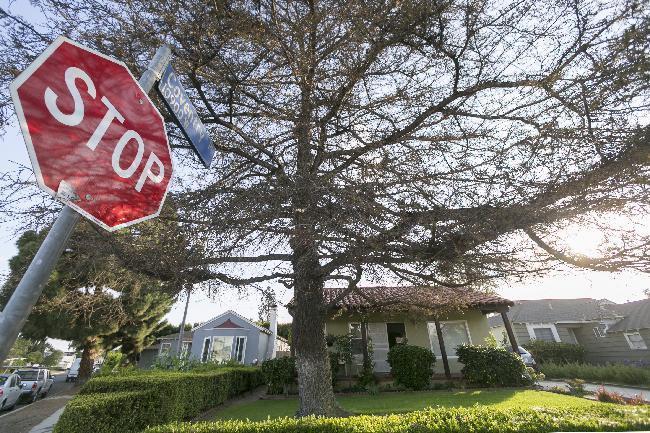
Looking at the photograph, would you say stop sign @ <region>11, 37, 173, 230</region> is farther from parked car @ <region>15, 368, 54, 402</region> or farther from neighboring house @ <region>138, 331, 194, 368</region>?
neighboring house @ <region>138, 331, 194, 368</region>

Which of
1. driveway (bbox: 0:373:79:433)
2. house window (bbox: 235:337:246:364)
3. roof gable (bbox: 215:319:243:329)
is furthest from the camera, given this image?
roof gable (bbox: 215:319:243:329)

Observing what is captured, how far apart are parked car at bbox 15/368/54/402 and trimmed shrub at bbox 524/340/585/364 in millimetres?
30624

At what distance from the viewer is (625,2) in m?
3.15

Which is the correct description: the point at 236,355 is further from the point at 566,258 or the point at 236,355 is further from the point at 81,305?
the point at 566,258

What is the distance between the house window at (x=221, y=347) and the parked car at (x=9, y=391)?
469 inches

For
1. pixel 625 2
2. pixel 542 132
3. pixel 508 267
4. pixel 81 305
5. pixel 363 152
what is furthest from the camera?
pixel 81 305

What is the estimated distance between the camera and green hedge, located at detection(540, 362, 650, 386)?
14648 mm

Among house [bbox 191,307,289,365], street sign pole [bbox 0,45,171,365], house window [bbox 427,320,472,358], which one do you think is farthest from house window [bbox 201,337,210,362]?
street sign pole [bbox 0,45,171,365]

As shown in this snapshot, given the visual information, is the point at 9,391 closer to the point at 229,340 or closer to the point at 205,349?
the point at 205,349

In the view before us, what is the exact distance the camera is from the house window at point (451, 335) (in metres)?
15.5

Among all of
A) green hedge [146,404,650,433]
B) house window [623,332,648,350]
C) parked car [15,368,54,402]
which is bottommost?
green hedge [146,404,650,433]

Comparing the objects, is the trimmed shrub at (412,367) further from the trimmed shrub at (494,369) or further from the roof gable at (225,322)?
the roof gable at (225,322)

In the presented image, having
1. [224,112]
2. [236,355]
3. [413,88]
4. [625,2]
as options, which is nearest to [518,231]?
[625,2]

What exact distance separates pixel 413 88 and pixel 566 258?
3.53 metres
